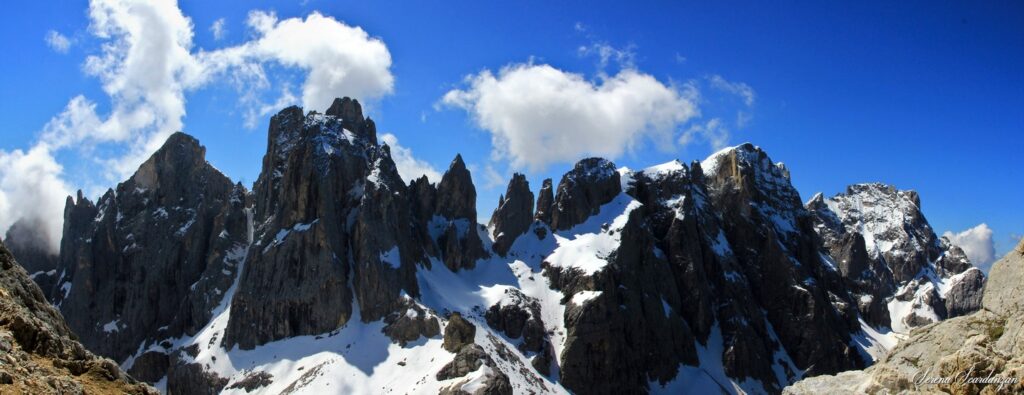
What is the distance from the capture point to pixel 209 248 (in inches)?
5768

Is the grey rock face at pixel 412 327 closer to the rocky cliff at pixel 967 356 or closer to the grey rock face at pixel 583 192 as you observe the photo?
the grey rock face at pixel 583 192

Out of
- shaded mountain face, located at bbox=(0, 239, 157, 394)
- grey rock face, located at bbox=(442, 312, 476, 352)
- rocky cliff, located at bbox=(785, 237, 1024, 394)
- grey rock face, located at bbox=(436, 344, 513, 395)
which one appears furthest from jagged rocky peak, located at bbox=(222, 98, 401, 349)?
shaded mountain face, located at bbox=(0, 239, 157, 394)

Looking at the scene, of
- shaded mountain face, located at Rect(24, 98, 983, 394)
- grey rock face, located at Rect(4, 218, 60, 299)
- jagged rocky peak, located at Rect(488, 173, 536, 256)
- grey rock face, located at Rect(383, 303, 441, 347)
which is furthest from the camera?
grey rock face, located at Rect(4, 218, 60, 299)

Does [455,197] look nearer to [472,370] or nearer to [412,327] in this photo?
[412,327]

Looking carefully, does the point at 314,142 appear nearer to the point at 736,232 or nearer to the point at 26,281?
the point at 736,232

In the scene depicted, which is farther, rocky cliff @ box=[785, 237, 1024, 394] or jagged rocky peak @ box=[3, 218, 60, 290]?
jagged rocky peak @ box=[3, 218, 60, 290]

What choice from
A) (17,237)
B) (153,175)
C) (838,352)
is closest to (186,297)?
(153,175)

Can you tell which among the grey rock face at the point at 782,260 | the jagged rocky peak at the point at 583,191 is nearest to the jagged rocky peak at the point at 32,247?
the jagged rocky peak at the point at 583,191

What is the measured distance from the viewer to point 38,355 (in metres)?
19.9

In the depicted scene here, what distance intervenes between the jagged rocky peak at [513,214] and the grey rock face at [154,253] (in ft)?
160

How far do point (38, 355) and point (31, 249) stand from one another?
183457 mm

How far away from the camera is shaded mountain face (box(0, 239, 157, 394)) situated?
1789cm

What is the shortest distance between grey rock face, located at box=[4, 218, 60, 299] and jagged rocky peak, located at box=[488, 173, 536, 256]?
97.3 meters

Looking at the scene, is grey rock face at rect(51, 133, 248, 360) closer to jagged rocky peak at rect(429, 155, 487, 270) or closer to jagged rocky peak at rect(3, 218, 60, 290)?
jagged rocky peak at rect(3, 218, 60, 290)
